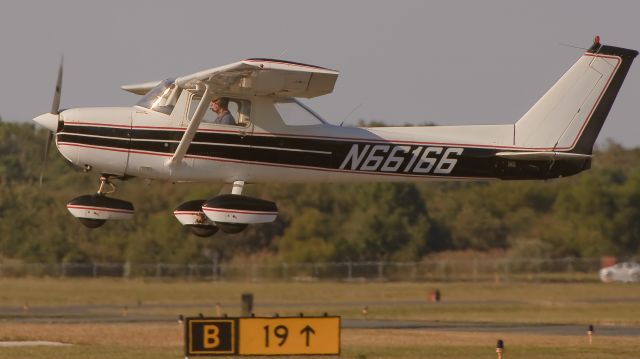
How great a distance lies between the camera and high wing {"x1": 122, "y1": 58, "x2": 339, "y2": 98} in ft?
53.0

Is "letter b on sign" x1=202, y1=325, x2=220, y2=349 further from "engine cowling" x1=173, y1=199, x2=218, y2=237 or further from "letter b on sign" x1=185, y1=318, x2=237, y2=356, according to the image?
"engine cowling" x1=173, y1=199, x2=218, y2=237

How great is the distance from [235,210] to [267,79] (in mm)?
2218

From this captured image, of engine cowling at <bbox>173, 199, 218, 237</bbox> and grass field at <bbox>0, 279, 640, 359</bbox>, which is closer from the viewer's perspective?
engine cowling at <bbox>173, 199, 218, 237</bbox>

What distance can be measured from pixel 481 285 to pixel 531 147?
31.9m

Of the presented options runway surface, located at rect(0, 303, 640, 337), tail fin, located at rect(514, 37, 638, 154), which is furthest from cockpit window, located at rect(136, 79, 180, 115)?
runway surface, located at rect(0, 303, 640, 337)

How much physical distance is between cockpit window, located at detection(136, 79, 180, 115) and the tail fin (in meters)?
5.59

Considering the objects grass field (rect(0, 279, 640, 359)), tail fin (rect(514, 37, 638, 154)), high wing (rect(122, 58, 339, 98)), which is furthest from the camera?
grass field (rect(0, 279, 640, 359))

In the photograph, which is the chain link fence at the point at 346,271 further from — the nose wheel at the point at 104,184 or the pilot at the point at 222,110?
the pilot at the point at 222,110

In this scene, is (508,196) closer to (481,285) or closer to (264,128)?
(481,285)

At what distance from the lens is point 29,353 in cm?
2536

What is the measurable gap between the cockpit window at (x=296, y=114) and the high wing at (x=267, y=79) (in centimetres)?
50

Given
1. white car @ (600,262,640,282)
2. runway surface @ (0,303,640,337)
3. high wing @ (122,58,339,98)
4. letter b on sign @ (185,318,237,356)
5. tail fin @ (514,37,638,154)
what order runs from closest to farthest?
high wing @ (122,58,339,98) → tail fin @ (514,37,638,154) → letter b on sign @ (185,318,237,356) → runway surface @ (0,303,640,337) → white car @ (600,262,640,282)

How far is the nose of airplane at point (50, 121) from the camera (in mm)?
17562

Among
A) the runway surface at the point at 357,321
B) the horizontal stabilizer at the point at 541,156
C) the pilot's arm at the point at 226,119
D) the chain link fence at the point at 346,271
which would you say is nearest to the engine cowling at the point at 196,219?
the pilot's arm at the point at 226,119
